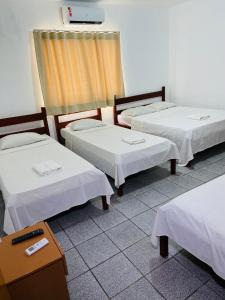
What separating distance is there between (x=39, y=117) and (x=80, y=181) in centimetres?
174

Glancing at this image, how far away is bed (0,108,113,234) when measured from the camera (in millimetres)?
1953

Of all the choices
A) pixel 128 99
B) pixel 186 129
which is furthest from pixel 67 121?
pixel 186 129

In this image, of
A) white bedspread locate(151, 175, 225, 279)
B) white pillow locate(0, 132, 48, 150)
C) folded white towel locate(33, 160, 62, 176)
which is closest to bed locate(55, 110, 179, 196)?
white pillow locate(0, 132, 48, 150)

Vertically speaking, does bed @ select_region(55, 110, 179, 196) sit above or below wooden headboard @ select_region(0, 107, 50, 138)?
below

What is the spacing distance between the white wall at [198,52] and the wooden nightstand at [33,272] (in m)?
4.05

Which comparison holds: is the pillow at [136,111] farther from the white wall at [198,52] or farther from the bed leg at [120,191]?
the bed leg at [120,191]

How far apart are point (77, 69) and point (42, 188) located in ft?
7.78

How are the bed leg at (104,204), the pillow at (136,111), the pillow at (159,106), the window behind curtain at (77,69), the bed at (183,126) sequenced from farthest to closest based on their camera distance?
1. the pillow at (159,106)
2. the pillow at (136,111)
3. the window behind curtain at (77,69)
4. the bed at (183,126)
5. the bed leg at (104,204)

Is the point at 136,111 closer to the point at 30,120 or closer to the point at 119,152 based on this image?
the point at 119,152

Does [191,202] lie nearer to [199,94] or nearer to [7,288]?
[7,288]

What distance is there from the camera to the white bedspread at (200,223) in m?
1.32

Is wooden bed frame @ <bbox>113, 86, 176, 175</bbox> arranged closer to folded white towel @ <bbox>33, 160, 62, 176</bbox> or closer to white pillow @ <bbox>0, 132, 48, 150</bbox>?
white pillow @ <bbox>0, 132, 48, 150</bbox>

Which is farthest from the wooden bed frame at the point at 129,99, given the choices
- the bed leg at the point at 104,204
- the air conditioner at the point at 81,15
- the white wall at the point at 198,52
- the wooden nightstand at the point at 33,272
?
the wooden nightstand at the point at 33,272

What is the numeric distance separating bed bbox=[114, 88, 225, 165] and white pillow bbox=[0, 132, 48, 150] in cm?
165
